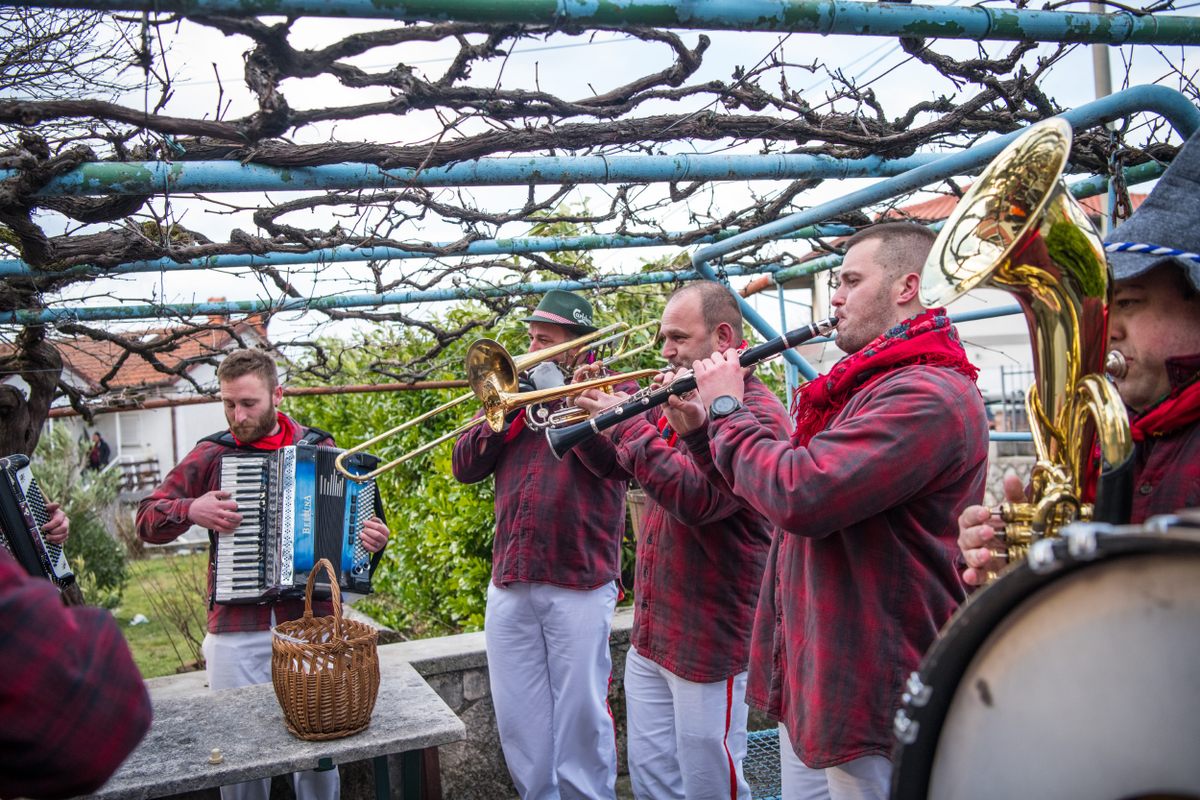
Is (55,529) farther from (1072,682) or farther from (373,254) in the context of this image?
(1072,682)

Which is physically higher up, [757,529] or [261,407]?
[261,407]

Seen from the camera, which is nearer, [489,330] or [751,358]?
[751,358]

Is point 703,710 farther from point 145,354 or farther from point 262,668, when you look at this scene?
point 145,354

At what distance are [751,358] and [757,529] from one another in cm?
70

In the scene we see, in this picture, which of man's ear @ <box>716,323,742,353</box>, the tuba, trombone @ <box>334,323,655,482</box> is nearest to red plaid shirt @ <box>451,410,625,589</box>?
trombone @ <box>334,323,655,482</box>

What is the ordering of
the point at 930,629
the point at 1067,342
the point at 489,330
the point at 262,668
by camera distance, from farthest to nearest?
the point at 489,330, the point at 262,668, the point at 930,629, the point at 1067,342

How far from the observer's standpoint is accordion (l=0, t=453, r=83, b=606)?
119 inches

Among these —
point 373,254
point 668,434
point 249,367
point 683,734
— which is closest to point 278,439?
point 249,367

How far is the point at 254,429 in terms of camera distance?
403 centimetres

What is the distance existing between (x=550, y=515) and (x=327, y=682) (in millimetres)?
1122

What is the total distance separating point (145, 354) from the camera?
4879 mm

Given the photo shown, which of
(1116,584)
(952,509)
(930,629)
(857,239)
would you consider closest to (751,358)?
(857,239)

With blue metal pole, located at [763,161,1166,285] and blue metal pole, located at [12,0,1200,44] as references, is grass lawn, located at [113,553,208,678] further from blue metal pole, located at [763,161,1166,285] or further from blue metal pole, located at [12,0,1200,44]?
blue metal pole, located at [12,0,1200,44]

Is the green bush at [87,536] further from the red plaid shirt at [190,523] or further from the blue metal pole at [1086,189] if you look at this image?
the blue metal pole at [1086,189]
